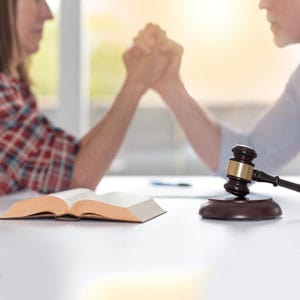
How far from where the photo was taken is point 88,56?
92.0 inches

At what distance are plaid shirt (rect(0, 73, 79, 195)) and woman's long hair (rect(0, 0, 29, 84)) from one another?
122 mm

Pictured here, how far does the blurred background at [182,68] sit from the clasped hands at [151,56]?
0.03 m

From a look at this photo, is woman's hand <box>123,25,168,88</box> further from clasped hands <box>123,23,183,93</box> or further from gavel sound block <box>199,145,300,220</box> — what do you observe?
gavel sound block <box>199,145,300,220</box>

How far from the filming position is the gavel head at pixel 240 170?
102cm

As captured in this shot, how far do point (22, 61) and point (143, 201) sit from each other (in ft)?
2.65

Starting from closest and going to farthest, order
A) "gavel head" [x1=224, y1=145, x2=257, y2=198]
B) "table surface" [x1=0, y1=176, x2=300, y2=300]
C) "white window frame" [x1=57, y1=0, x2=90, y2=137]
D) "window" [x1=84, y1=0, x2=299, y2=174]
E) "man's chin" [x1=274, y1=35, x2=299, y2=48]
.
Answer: "table surface" [x1=0, y1=176, x2=300, y2=300]
"gavel head" [x1=224, y1=145, x2=257, y2=198]
"man's chin" [x1=274, y1=35, x2=299, y2=48]
"window" [x1=84, y1=0, x2=299, y2=174]
"white window frame" [x1=57, y1=0, x2=90, y2=137]

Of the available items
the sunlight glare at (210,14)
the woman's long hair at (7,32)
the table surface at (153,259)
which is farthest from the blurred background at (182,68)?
the table surface at (153,259)

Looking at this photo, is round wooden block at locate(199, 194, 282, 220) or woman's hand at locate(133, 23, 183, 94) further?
woman's hand at locate(133, 23, 183, 94)

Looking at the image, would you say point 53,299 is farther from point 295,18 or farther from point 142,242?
point 295,18

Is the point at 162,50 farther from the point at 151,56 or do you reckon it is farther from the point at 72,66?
the point at 72,66

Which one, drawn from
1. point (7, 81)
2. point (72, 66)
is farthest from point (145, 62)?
point (72, 66)

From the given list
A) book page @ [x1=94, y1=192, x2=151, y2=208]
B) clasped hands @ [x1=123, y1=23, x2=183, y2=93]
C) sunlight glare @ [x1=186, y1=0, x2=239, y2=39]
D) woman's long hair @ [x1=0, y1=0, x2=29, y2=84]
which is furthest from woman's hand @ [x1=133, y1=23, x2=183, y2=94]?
book page @ [x1=94, y1=192, x2=151, y2=208]

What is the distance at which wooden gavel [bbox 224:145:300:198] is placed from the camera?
1021mm

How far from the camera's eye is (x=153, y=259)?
75 cm
